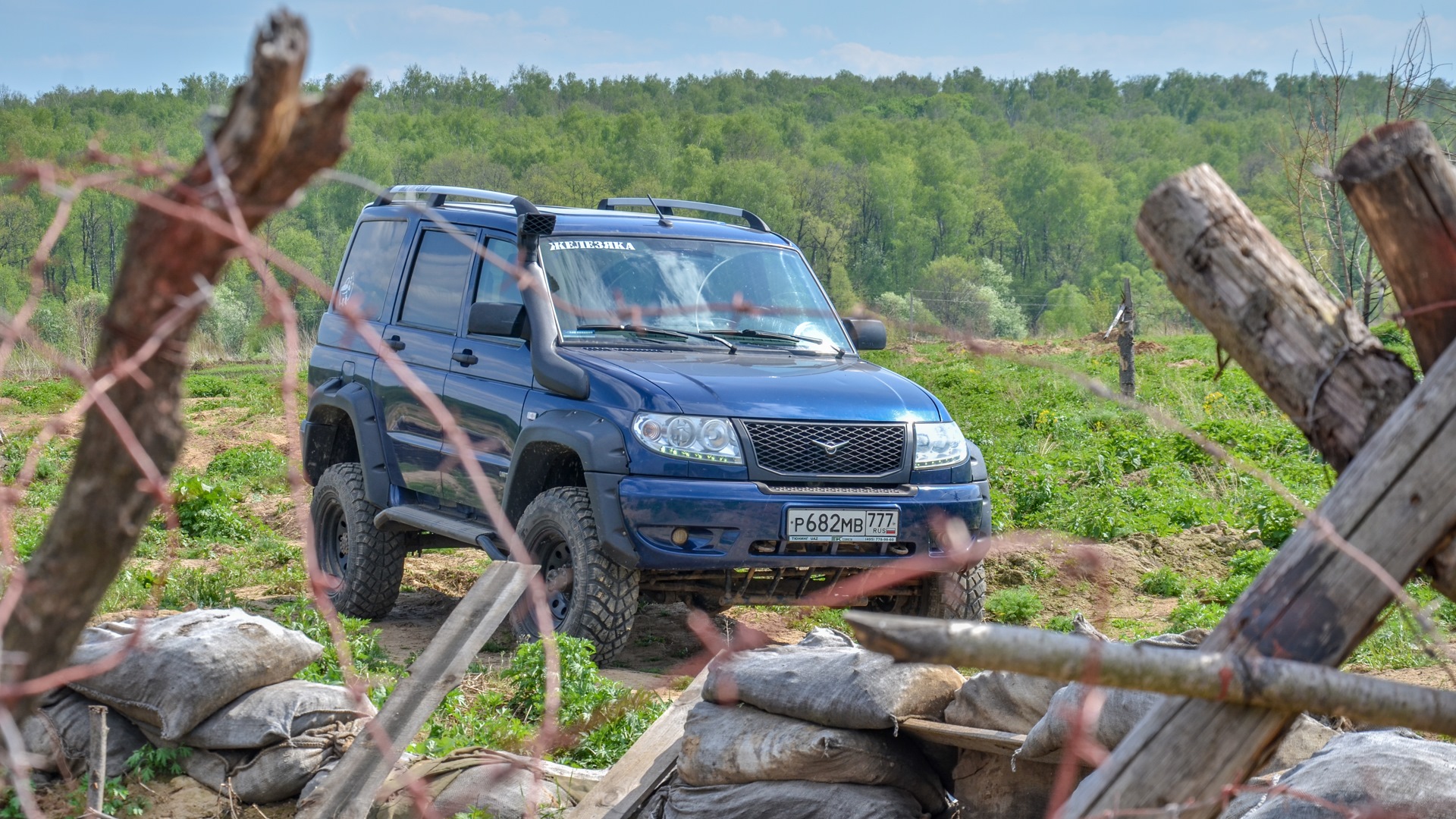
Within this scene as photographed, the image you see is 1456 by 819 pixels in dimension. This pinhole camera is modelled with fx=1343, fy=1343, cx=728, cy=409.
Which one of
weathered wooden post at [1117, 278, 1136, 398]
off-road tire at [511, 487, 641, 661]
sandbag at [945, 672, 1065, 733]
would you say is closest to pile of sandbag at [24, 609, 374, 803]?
off-road tire at [511, 487, 641, 661]

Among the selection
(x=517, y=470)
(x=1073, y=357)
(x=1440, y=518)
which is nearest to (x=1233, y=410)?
(x=1073, y=357)

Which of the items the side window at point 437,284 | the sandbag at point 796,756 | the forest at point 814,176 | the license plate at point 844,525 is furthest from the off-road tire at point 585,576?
the forest at point 814,176

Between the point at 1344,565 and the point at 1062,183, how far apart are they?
317 ft

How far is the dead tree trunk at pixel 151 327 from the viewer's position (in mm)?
1453

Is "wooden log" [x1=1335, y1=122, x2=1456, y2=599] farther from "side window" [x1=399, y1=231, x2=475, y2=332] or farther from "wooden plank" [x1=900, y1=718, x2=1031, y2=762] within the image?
"side window" [x1=399, y1=231, x2=475, y2=332]

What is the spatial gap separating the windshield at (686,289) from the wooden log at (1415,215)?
451 centimetres

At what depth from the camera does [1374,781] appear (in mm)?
3199

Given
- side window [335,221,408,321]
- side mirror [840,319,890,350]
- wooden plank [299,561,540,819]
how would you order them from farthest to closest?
side window [335,221,408,321] → side mirror [840,319,890,350] → wooden plank [299,561,540,819]

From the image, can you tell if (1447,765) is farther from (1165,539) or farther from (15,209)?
(15,209)

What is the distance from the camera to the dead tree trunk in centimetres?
145

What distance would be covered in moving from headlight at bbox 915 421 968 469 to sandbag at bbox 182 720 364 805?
289cm

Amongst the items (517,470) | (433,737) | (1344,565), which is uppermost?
(1344,565)

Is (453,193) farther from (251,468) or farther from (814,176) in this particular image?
(814,176)

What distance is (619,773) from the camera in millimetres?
4594
